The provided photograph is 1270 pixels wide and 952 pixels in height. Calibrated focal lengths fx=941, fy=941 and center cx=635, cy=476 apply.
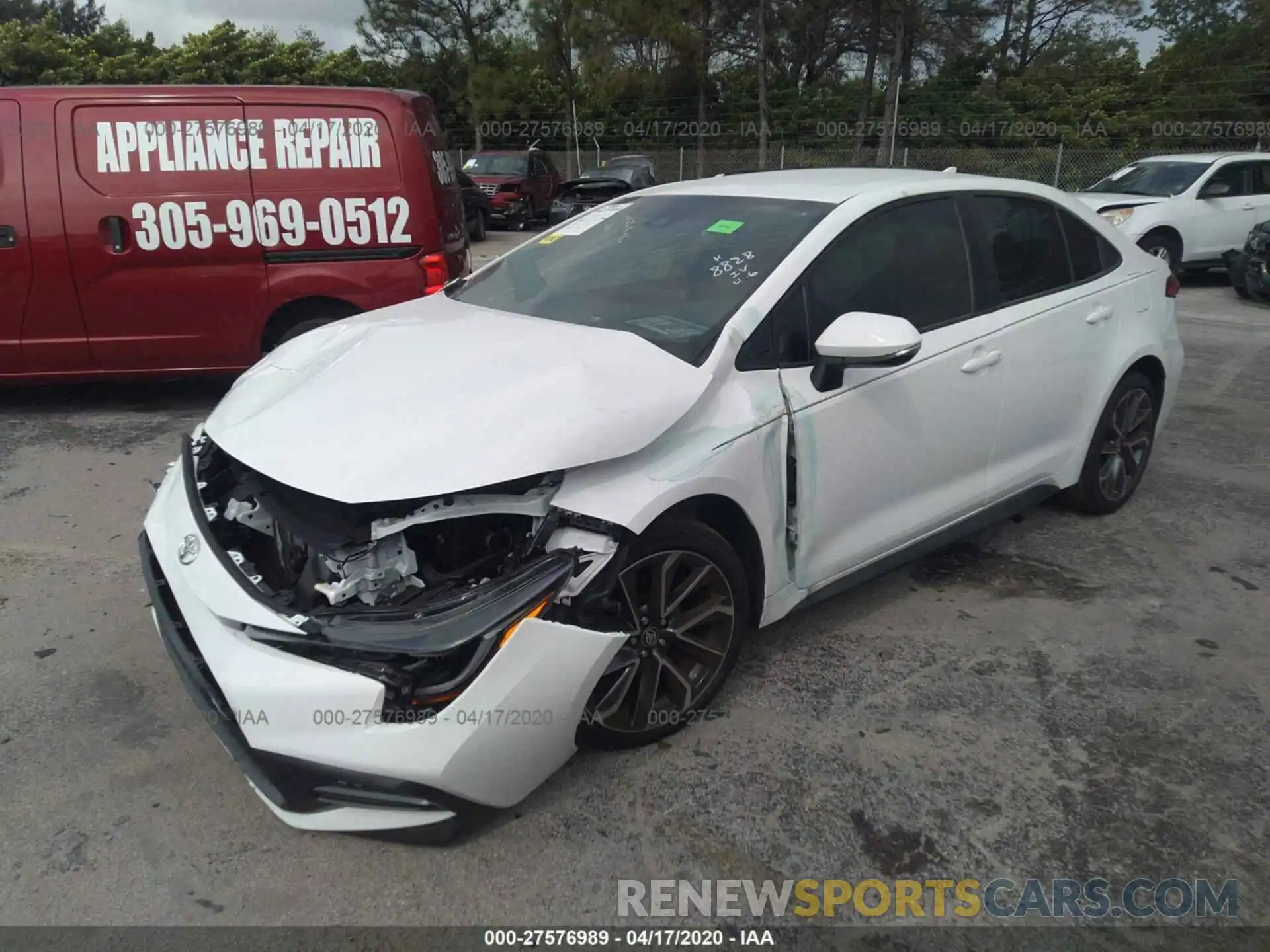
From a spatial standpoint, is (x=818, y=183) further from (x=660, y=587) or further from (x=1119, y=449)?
(x=1119, y=449)

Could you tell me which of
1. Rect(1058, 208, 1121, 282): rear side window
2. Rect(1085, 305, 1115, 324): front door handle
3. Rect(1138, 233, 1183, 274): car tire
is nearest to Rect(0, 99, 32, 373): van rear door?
Rect(1058, 208, 1121, 282): rear side window

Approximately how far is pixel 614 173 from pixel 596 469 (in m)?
16.1

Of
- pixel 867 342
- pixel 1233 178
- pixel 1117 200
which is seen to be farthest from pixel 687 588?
pixel 1233 178

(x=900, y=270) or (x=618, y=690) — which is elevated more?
(x=900, y=270)

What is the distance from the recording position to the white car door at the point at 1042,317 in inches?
143

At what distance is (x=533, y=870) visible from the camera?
2.32 meters

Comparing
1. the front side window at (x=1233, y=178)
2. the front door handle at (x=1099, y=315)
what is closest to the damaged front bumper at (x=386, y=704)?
the front door handle at (x=1099, y=315)

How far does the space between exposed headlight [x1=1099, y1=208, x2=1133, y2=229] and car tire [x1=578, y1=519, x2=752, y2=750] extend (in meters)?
10.1

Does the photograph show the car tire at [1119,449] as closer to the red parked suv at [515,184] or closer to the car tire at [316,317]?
the car tire at [316,317]

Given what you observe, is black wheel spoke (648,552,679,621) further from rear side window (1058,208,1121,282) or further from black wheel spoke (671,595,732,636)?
rear side window (1058,208,1121,282)

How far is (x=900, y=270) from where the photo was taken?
10.9ft

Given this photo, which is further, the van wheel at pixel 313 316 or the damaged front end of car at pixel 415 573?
the van wheel at pixel 313 316

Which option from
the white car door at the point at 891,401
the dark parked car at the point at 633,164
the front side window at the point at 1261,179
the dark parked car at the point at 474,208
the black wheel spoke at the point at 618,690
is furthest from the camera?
the dark parked car at the point at 633,164

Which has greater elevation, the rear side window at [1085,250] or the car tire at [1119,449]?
the rear side window at [1085,250]
